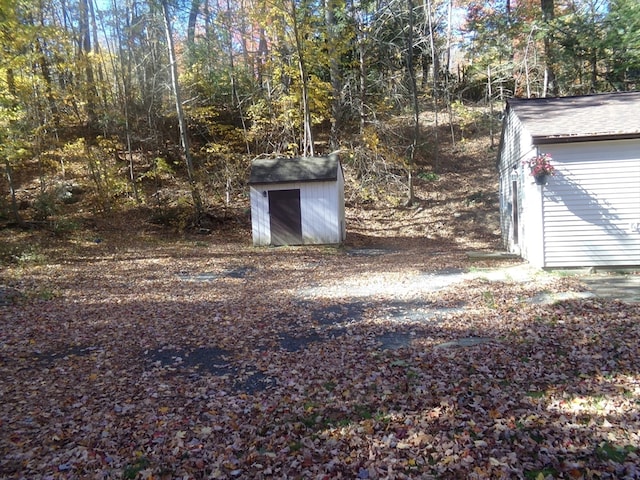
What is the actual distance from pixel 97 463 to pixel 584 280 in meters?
8.95

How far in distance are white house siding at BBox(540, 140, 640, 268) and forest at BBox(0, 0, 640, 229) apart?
892cm

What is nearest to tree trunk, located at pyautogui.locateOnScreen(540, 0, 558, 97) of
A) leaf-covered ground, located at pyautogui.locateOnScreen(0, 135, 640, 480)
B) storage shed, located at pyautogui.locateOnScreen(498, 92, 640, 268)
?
storage shed, located at pyautogui.locateOnScreen(498, 92, 640, 268)

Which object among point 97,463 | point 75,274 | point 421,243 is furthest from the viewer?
point 421,243

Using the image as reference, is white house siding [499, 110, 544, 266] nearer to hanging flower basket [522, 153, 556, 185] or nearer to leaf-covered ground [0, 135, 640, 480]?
hanging flower basket [522, 153, 556, 185]

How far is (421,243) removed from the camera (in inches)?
698

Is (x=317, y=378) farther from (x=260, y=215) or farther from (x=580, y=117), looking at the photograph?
(x=260, y=215)

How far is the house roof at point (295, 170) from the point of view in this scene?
55.4 ft

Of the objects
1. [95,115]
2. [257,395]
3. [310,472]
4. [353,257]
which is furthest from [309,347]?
[95,115]

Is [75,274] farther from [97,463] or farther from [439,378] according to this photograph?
[439,378]

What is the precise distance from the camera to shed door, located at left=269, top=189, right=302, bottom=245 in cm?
1714

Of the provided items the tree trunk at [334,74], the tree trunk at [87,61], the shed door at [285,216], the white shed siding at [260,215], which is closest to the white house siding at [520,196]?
the shed door at [285,216]

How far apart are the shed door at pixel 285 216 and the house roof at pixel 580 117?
7903 millimetres

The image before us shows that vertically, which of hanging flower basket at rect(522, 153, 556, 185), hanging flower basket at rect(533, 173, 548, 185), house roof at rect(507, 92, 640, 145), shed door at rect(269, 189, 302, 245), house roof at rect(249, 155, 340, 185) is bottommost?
shed door at rect(269, 189, 302, 245)

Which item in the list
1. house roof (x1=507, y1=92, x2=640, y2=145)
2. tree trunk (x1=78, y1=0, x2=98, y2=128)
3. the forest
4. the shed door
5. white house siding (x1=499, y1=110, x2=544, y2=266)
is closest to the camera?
house roof (x1=507, y1=92, x2=640, y2=145)
